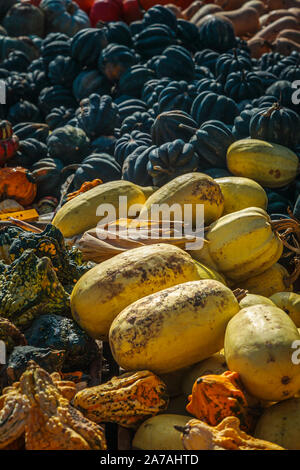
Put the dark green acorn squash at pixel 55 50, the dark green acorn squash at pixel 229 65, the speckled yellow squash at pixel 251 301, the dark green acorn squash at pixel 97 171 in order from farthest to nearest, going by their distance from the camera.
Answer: the dark green acorn squash at pixel 55 50, the dark green acorn squash at pixel 229 65, the dark green acorn squash at pixel 97 171, the speckled yellow squash at pixel 251 301

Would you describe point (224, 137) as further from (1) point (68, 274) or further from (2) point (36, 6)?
(2) point (36, 6)

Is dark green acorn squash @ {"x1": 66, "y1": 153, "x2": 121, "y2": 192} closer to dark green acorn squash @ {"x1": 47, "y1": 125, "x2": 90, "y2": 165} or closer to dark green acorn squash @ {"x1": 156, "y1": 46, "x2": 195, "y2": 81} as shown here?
dark green acorn squash @ {"x1": 47, "y1": 125, "x2": 90, "y2": 165}

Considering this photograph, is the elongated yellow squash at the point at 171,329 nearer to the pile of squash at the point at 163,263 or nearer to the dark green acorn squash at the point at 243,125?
the pile of squash at the point at 163,263

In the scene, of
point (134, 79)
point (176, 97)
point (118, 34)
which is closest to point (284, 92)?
point (176, 97)

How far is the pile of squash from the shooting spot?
6.45ft

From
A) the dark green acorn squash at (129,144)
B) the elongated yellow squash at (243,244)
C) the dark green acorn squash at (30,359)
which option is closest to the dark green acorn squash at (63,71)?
the dark green acorn squash at (129,144)

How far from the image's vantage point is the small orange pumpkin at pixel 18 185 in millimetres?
5121

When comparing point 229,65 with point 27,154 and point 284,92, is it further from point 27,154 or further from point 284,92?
point 27,154

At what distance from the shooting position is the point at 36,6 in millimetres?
9898

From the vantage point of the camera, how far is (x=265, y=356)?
6.45 feet

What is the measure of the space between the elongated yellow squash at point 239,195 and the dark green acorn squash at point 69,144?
247 centimetres

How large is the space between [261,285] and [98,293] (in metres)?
1.18

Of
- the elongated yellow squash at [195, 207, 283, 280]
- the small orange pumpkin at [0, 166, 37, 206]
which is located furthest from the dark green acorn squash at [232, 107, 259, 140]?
the small orange pumpkin at [0, 166, 37, 206]

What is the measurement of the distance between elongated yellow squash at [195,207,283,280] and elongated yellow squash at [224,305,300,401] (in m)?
0.88
